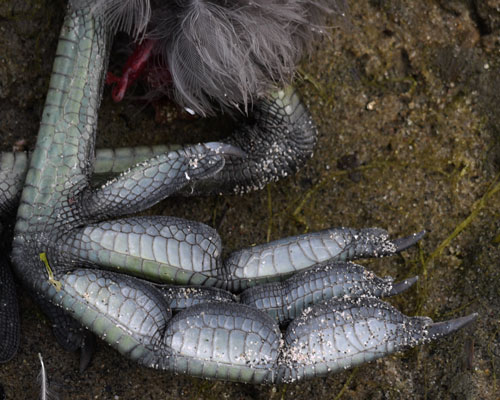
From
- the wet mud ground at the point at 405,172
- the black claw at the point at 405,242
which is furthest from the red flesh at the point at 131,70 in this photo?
the black claw at the point at 405,242

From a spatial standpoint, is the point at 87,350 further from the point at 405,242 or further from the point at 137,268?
the point at 405,242

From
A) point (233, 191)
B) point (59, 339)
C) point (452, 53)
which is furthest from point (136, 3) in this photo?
point (452, 53)

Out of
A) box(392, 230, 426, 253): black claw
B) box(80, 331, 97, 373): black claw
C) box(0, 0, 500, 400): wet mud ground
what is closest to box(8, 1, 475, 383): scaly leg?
box(392, 230, 426, 253): black claw

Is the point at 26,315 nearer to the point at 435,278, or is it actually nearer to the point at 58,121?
the point at 58,121

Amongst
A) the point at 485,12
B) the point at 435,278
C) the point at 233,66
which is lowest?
the point at 435,278

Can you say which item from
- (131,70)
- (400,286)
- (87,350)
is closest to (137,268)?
(87,350)

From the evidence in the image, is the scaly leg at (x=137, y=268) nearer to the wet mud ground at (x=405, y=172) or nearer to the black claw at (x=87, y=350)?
the black claw at (x=87, y=350)
